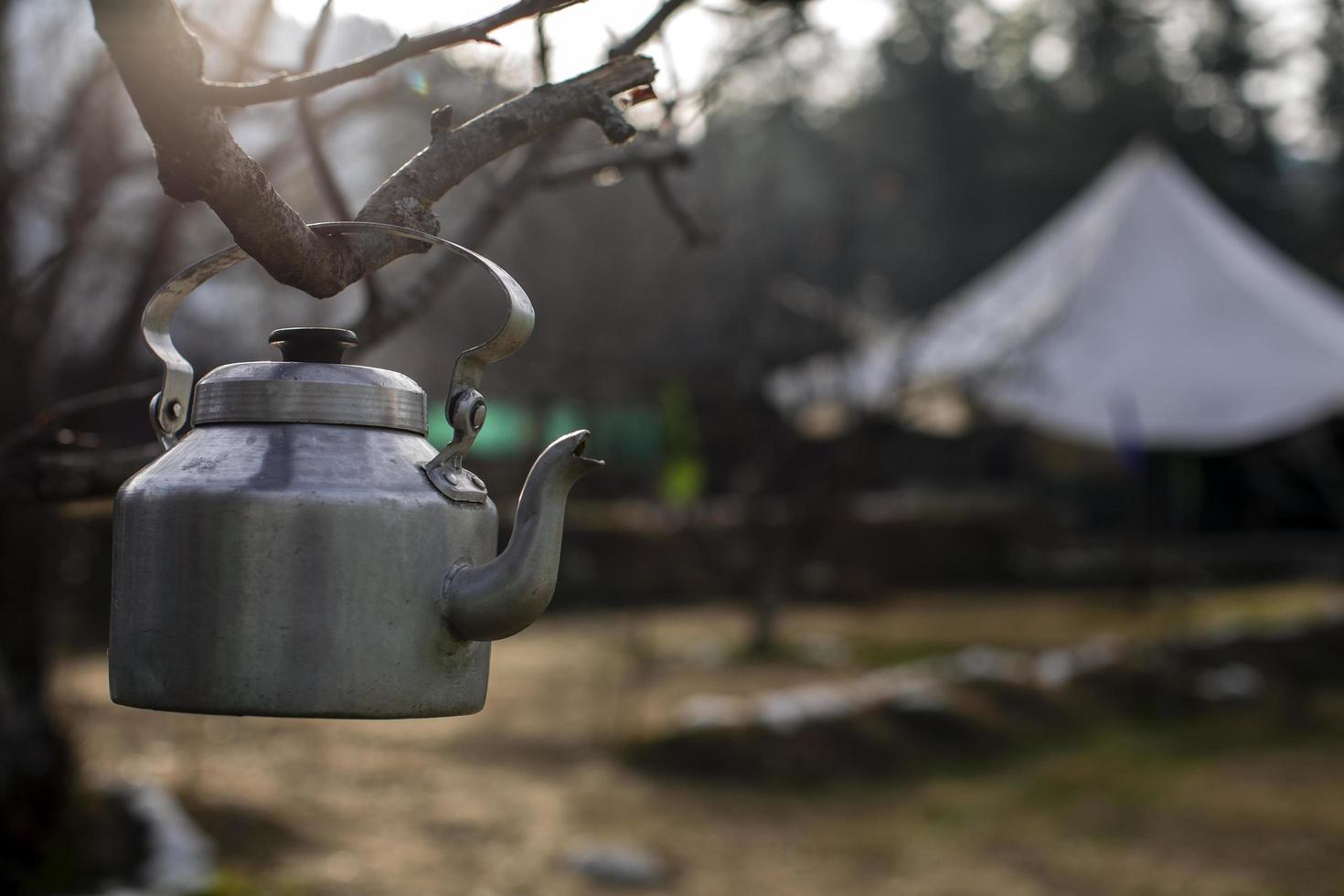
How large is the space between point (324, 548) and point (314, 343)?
20 cm

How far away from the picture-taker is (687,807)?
20.0 ft

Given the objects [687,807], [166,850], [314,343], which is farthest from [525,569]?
[687,807]

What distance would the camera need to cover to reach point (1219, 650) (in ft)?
32.2

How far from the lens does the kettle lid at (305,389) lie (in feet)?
3.67

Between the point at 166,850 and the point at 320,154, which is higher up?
the point at 320,154

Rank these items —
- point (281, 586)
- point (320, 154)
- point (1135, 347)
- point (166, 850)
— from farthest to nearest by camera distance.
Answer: point (1135, 347) < point (166, 850) < point (320, 154) < point (281, 586)

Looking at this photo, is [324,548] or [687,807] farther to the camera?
[687,807]

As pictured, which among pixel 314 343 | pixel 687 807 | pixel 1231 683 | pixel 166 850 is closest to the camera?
pixel 314 343

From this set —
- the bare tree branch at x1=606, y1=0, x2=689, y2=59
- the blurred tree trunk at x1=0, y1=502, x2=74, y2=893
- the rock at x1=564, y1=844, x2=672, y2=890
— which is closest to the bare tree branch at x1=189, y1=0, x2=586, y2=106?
the bare tree branch at x1=606, y1=0, x2=689, y2=59

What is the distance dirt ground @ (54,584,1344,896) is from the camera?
517 centimetres

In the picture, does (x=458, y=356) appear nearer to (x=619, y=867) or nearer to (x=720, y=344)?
(x=619, y=867)

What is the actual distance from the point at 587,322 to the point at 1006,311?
3.86 meters

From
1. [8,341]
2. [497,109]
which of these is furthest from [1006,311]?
[497,109]

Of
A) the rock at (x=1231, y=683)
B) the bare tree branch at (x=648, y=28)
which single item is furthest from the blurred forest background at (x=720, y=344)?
the rock at (x=1231, y=683)
